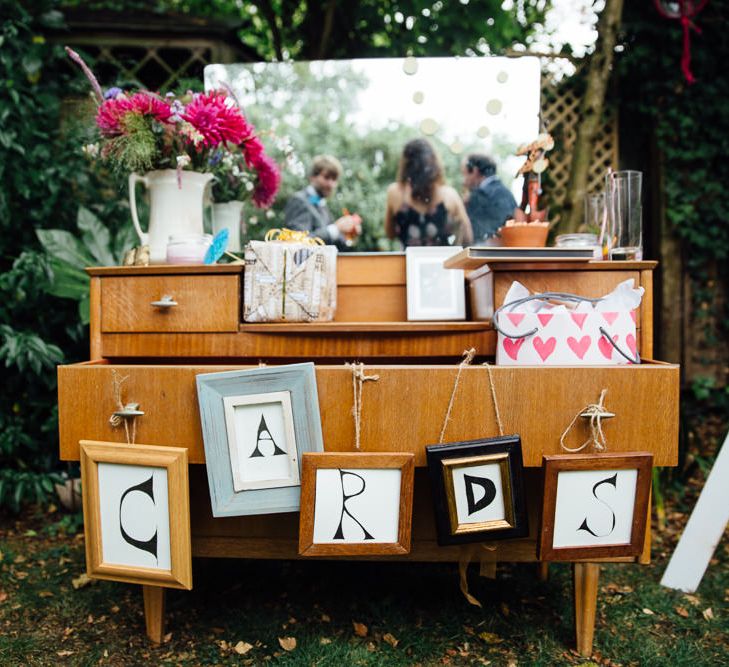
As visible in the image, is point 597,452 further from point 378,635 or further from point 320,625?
point 320,625

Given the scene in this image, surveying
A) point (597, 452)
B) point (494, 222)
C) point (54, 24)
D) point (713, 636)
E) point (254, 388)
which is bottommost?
point (713, 636)

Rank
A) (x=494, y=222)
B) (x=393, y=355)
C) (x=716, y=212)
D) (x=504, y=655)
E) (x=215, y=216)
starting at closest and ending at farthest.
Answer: (x=504, y=655) < (x=393, y=355) < (x=215, y=216) < (x=494, y=222) < (x=716, y=212)

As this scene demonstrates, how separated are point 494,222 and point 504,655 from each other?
62.2 inches

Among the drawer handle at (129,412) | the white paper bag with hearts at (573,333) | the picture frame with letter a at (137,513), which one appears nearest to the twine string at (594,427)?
the white paper bag with hearts at (573,333)

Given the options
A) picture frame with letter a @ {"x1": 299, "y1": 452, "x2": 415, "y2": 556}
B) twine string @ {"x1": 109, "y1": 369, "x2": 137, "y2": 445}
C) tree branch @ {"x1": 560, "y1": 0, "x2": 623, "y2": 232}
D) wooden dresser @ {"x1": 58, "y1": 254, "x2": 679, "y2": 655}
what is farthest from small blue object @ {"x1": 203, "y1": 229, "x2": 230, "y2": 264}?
tree branch @ {"x1": 560, "y1": 0, "x2": 623, "y2": 232}

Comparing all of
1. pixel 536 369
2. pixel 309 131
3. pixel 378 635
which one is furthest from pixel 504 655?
pixel 309 131

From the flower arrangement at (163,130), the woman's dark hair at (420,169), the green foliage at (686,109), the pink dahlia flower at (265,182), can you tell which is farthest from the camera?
the green foliage at (686,109)

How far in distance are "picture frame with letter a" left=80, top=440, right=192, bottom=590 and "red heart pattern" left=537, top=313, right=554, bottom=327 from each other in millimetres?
909

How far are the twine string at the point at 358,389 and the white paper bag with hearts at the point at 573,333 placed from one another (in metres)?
0.37

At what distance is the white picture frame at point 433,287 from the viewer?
2.03 metres

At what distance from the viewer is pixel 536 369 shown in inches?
58.7

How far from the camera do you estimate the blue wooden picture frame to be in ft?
4.82

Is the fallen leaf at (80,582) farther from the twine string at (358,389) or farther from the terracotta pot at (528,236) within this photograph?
the terracotta pot at (528,236)

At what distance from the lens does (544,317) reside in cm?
159
